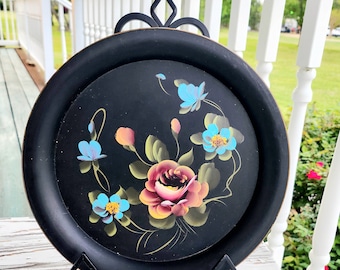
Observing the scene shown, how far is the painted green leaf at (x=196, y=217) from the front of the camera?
56 cm

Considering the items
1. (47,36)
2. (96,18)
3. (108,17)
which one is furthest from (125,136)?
(47,36)

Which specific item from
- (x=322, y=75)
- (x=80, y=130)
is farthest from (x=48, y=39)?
(x=80, y=130)

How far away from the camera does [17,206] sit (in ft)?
4.58

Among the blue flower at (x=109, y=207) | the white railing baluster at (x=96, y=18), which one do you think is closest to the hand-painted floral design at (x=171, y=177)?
the blue flower at (x=109, y=207)

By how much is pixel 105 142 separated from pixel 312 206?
1080 mm

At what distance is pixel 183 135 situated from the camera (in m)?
0.54

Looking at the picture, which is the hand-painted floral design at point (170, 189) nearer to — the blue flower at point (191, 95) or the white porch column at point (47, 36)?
the blue flower at point (191, 95)

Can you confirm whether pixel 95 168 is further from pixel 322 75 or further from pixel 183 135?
pixel 322 75

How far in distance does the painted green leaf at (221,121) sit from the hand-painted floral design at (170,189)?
8 centimetres

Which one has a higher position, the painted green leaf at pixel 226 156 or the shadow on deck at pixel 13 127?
the painted green leaf at pixel 226 156

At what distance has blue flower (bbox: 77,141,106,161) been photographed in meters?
0.53

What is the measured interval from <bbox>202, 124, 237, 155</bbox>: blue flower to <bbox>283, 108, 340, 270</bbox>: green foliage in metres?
0.79

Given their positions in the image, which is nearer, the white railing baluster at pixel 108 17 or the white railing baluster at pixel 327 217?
the white railing baluster at pixel 327 217

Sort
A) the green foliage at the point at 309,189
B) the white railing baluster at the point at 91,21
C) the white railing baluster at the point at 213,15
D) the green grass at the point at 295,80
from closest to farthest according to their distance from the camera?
the white railing baluster at the point at 213,15
the green foliage at the point at 309,189
the white railing baluster at the point at 91,21
the green grass at the point at 295,80
